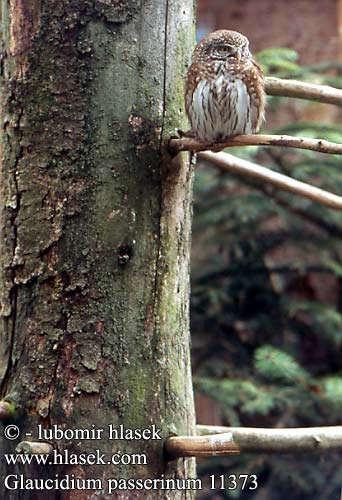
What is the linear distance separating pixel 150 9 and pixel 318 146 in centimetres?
50

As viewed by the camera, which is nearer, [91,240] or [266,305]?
[91,240]

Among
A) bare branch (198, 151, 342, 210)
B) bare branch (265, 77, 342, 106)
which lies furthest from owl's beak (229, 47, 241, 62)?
bare branch (198, 151, 342, 210)

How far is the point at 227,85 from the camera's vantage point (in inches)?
76.6

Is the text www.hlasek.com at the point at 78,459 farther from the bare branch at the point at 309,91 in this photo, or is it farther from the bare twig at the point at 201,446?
the bare branch at the point at 309,91

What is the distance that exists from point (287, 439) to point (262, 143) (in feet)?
2.13

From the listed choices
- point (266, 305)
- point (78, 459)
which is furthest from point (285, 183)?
point (266, 305)

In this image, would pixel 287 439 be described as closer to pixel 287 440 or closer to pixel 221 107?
pixel 287 440

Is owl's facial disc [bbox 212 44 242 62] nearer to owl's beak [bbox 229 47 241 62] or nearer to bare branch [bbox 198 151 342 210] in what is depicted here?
owl's beak [bbox 229 47 241 62]

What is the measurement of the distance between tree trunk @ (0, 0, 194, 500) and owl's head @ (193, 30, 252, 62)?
0.15 m

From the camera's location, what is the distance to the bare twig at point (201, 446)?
5.07ft

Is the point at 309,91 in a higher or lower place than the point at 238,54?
lower

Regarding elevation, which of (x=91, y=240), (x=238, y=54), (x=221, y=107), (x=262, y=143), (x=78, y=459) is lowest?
(x=78, y=459)

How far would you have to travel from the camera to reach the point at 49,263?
1.67 meters

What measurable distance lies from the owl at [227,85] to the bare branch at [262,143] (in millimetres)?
165
